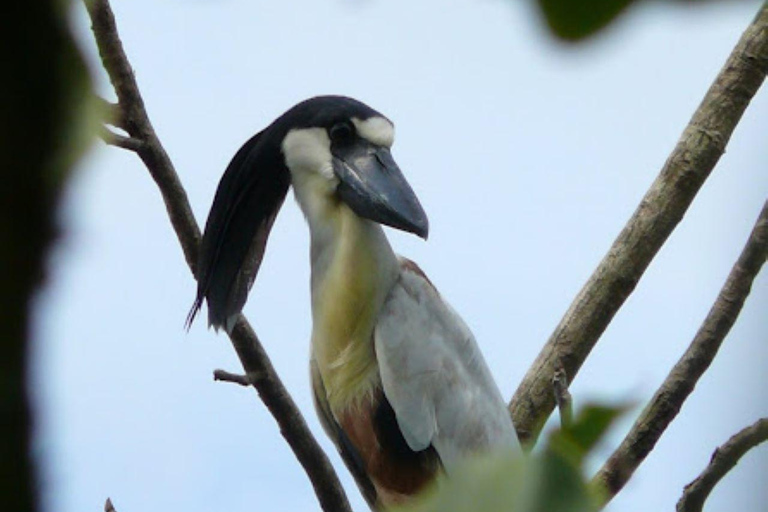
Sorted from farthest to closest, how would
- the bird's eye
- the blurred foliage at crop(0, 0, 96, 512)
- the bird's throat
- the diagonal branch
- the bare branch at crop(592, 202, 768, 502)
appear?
the bird's eye, the bird's throat, the bare branch at crop(592, 202, 768, 502), the diagonal branch, the blurred foliage at crop(0, 0, 96, 512)

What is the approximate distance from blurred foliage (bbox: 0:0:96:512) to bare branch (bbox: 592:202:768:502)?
2.85 meters

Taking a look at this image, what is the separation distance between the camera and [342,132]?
400 centimetres

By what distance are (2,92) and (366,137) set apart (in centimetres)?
372

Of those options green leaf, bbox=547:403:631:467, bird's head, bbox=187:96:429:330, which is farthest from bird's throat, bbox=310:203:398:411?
green leaf, bbox=547:403:631:467

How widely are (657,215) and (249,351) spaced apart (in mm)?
1337

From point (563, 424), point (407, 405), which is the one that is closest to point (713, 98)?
point (407, 405)

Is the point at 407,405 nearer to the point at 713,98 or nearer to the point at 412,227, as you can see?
the point at 412,227

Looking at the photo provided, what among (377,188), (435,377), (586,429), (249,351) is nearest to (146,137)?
(249,351)

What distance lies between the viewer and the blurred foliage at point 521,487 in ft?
0.92

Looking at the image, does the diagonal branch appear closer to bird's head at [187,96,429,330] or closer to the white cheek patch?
bird's head at [187,96,429,330]

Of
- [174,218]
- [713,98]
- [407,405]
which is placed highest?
[713,98]

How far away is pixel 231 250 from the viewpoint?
389cm

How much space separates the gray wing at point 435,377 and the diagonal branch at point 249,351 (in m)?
0.70

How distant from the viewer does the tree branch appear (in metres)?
3.52
